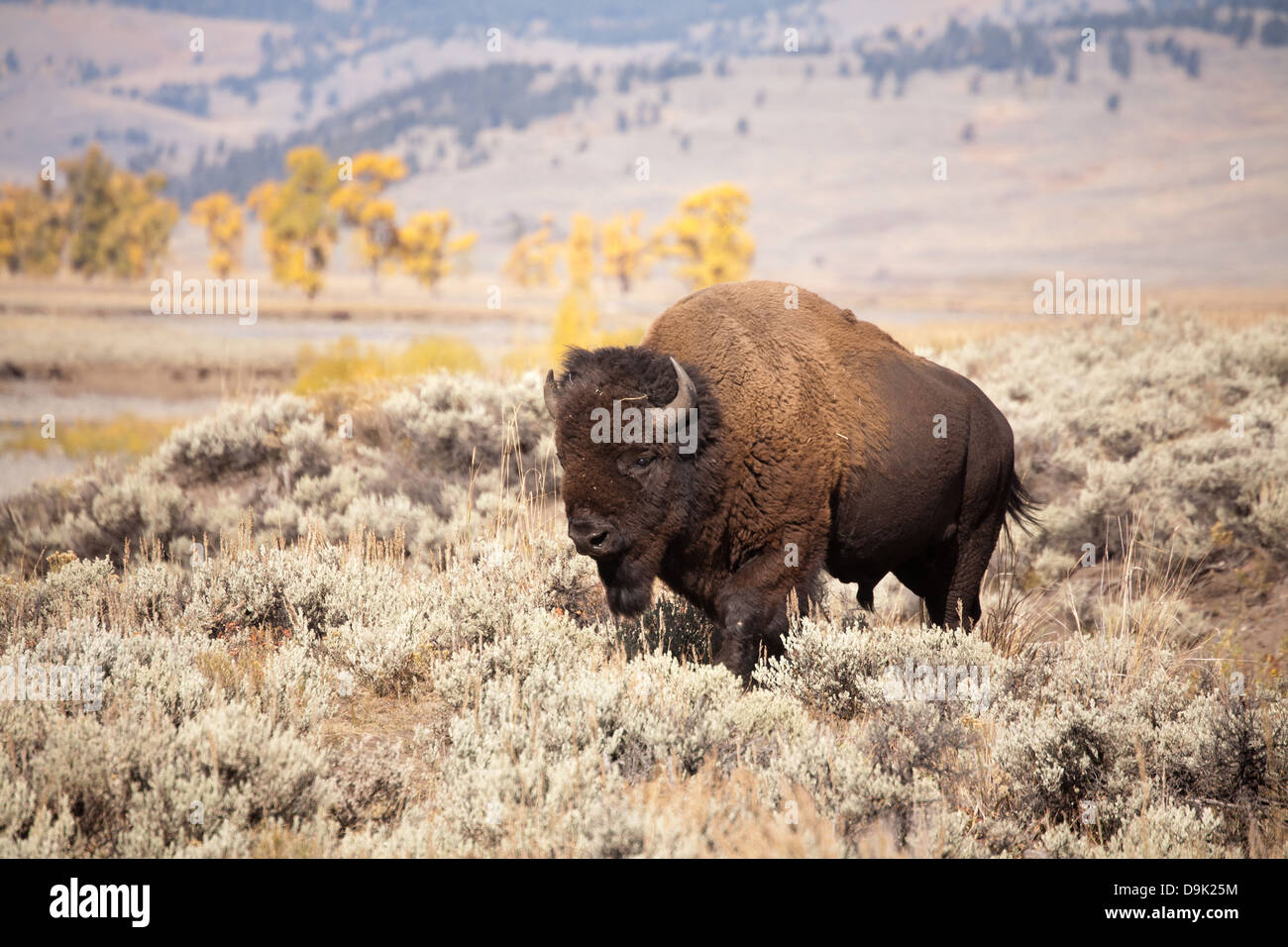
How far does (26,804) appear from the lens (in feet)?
10.5

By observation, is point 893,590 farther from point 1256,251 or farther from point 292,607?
point 1256,251

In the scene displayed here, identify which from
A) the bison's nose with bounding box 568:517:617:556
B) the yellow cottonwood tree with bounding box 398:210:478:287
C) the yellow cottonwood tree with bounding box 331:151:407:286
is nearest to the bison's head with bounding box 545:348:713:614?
the bison's nose with bounding box 568:517:617:556

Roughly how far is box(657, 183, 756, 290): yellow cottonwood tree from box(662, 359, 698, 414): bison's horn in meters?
47.8

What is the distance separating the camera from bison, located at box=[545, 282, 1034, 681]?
450cm

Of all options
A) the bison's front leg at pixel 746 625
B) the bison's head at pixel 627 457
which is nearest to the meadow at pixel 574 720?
the bison's front leg at pixel 746 625

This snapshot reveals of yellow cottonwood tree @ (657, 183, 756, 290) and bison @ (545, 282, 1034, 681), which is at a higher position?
yellow cottonwood tree @ (657, 183, 756, 290)

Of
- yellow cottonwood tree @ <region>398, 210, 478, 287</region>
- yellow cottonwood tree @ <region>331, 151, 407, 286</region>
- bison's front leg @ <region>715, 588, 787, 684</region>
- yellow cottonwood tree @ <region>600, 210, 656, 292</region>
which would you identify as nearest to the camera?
bison's front leg @ <region>715, 588, 787, 684</region>

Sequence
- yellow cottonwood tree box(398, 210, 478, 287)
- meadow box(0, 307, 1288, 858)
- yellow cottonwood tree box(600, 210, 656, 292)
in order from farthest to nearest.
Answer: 1. yellow cottonwood tree box(600, 210, 656, 292)
2. yellow cottonwood tree box(398, 210, 478, 287)
3. meadow box(0, 307, 1288, 858)

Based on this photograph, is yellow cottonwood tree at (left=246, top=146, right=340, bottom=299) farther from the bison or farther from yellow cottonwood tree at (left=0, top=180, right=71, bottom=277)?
the bison

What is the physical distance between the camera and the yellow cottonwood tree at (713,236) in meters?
53.1

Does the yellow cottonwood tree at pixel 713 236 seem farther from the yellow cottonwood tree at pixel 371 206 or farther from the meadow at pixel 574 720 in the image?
the meadow at pixel 574 720

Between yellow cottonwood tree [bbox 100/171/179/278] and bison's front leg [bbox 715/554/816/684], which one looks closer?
bison's front leg [bbox 715/554/816/684]

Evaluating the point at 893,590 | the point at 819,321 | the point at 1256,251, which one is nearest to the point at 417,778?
the point at 819,321

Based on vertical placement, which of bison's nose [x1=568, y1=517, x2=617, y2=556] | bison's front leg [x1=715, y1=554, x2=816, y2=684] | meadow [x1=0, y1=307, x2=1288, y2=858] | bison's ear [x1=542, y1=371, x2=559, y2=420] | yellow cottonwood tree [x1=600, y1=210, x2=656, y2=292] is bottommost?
meadow [x1=0, y1=307, x2=1288, y2=858]
